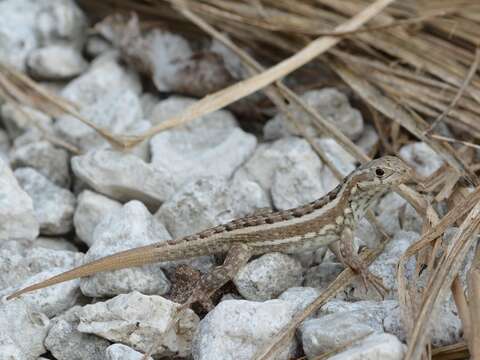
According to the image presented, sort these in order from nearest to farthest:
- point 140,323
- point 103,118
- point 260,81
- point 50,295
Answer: point 140,323, point 50,295, point 260,81, point 103,118

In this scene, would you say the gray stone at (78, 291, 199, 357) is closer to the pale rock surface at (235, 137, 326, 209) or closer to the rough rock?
the rough rock

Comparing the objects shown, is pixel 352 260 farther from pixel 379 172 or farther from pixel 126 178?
pixel 126 178

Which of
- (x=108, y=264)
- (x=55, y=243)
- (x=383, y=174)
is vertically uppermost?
(x=383, y=174)

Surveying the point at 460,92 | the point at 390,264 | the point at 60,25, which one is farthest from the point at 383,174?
the point at 60,25

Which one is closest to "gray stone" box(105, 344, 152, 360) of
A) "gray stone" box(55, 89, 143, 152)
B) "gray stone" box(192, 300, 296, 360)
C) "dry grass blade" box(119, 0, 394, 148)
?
"gray stone" box(192, 300, 296, 360)

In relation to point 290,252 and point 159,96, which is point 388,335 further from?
point 159,96

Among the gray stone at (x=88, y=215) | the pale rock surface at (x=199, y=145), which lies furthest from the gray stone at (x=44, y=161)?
the pale rock surface at (x=199, y=145)
